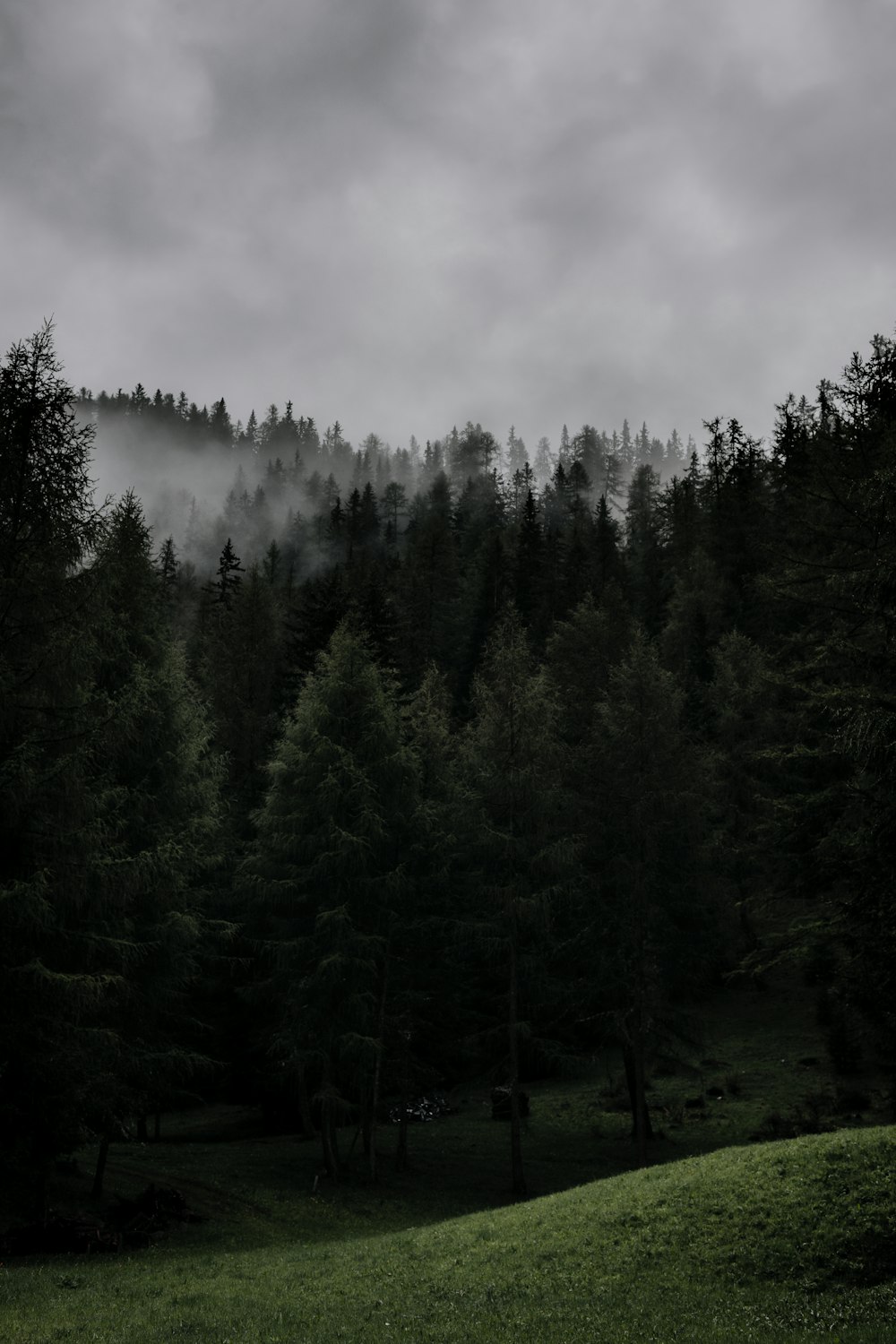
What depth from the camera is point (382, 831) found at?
26.3 m

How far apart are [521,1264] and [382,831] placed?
13.5 m

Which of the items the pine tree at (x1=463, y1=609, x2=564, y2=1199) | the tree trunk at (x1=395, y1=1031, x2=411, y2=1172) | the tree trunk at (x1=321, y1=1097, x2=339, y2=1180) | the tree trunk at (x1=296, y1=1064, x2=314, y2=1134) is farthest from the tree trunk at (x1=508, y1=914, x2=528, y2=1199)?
the tree trunk at (x1=296, y1=1064, x2=314, y2=1134)

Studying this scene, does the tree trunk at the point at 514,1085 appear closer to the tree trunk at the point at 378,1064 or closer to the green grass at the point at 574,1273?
the tree trunk at the point at 378,1064

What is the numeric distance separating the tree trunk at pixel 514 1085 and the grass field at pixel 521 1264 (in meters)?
1.24

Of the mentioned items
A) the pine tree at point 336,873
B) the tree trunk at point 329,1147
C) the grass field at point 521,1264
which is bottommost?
the tree trunk at point 329,1147

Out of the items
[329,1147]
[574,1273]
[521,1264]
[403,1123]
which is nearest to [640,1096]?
[403,1123]

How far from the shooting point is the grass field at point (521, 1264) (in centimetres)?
1112

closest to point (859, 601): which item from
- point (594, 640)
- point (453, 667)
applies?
point (594, 640)

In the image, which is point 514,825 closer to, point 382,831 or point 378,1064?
point 382,831

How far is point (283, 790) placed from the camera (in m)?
28.0

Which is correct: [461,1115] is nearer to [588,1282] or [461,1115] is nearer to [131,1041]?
[131,1041]

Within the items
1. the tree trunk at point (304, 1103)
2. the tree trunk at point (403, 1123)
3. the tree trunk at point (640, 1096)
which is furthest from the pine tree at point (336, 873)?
the tree trunk at point (640, 1096)

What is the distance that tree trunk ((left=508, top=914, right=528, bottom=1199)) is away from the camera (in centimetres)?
2609

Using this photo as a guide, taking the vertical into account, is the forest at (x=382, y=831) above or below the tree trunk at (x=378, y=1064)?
above
